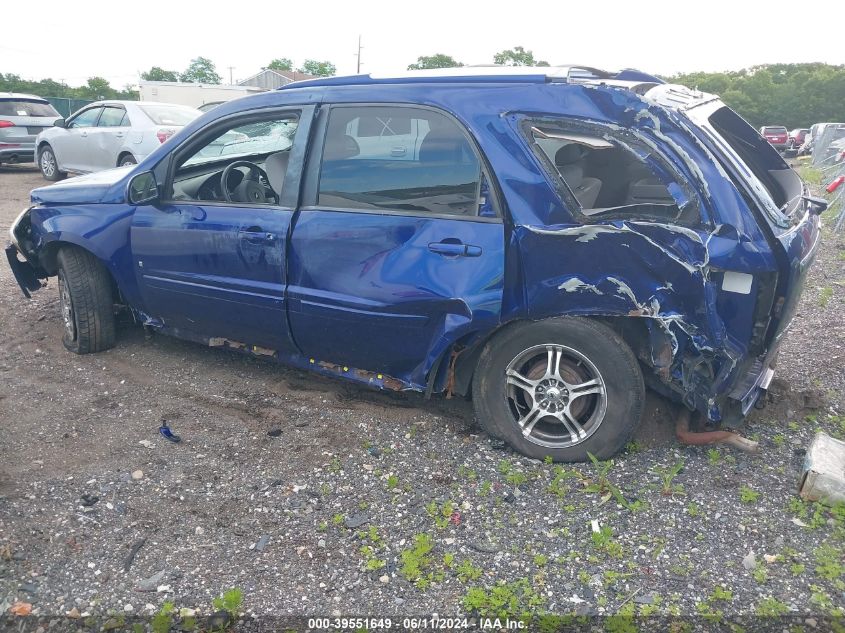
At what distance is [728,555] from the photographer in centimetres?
272

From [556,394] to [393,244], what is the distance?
3.56 feet

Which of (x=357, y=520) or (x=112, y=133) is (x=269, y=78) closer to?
(x=112, y=133)

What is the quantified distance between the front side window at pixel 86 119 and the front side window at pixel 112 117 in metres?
0.18

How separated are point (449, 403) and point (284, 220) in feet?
4.62

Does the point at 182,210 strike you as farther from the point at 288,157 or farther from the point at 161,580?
the point at 161,580

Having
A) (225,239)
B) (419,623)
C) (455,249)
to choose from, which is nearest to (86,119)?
(225,239)

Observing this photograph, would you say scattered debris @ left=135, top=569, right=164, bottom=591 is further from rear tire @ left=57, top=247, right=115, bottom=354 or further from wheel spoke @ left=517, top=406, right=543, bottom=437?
rear tire @ left=57, top=247, right=115, bottom=354

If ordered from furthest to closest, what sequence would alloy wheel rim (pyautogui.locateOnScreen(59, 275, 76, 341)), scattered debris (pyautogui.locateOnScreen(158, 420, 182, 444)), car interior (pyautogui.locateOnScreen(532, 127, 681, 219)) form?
1. alloy wheel rim (pyautogui.locateOnScreen(59, 275, 76, 341))
2. scattered debris (pyautogui.locateOnScreen(158, 420, 182, 444))
3. car interior (pyautogui.locateOnScreen(532, 127, 681, 219))

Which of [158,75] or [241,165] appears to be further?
[158,75]

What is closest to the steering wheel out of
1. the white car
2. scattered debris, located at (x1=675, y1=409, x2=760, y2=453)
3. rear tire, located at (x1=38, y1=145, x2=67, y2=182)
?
scattered debris, located at (x1=675, y1=409, x2=760, y2=453)

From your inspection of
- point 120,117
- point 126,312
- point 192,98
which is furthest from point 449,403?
point 192,98

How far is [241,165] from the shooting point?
4.44 metres

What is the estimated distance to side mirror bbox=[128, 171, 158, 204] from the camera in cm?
421

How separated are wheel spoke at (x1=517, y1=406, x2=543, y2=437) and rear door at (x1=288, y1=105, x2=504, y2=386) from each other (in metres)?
0.51
